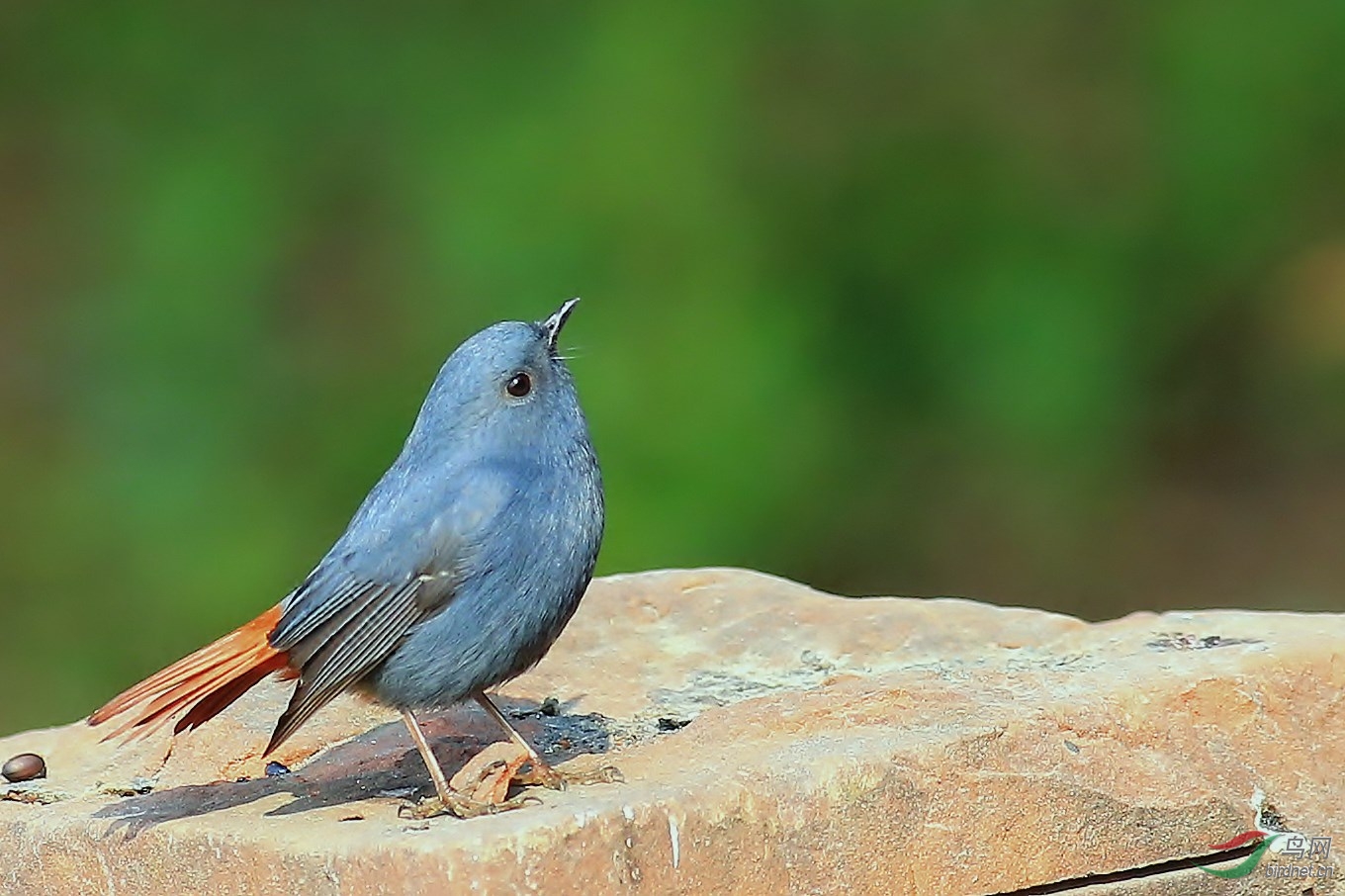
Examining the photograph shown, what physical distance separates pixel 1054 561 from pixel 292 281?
3311 millimetres

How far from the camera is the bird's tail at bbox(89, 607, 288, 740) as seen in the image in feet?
12.5

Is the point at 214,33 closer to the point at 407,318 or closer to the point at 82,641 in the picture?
the point at 407,318

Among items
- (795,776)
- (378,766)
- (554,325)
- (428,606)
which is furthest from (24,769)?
(795,776)

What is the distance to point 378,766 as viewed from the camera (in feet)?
13.9

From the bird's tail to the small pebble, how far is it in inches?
30.2

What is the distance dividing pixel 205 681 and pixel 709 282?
4165 mm

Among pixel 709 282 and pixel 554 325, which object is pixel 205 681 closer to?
pixel 554 325

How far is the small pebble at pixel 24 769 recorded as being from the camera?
453 centimetres

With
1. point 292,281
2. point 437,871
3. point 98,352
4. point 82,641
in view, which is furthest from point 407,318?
point 437,871

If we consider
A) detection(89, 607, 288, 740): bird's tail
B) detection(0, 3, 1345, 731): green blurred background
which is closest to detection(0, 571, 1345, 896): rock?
detection(89, 607, 288, 740): bird's tail

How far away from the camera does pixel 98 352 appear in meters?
8.24

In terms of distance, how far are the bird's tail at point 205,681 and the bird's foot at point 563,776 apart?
0.51m

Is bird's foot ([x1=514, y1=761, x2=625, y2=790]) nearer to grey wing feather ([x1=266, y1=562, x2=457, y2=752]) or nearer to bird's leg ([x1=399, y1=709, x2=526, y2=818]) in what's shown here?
bird's leg ([x1=399, y1=709, x2=526, y2=818])

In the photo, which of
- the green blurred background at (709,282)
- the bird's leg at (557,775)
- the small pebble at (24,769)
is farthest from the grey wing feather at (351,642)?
the green blurred background at (709,282)
